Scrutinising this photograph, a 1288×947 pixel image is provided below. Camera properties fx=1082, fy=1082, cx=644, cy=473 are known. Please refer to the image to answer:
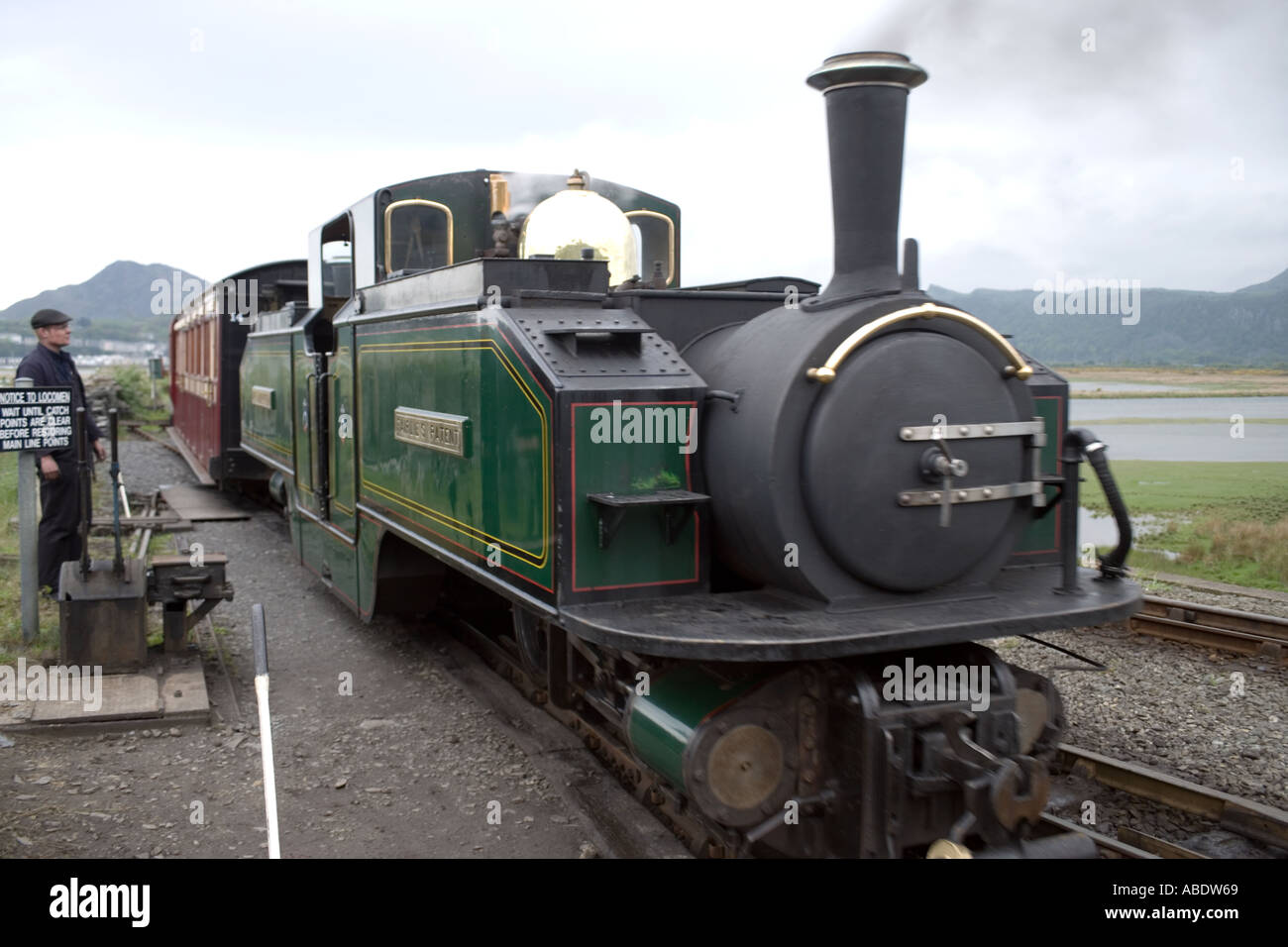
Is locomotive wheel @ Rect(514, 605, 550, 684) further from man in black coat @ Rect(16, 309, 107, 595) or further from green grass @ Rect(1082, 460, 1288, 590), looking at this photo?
green grass @ Rect(1082, 460, 1288, 590)

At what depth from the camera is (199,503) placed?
13.2 meters

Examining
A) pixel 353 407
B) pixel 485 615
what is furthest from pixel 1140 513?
pixel 353 407

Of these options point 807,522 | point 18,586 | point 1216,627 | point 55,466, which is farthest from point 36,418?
point 1216,627

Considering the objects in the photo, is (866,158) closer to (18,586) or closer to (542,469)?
(542,469)

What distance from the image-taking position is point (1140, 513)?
497 inches

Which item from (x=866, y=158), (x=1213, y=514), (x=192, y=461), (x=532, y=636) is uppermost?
(x=866, y=158)

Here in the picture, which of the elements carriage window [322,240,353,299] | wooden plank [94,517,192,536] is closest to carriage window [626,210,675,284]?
carriage window [322,240,353,299]

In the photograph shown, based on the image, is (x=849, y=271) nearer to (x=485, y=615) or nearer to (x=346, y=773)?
(x=346, y=773)

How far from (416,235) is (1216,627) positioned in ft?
18.6

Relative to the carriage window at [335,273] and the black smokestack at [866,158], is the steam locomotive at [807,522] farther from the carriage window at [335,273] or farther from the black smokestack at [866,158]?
the carriage window at [335,273]

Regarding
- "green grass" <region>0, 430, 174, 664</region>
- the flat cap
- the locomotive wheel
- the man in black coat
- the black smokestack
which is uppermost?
the black smokestack

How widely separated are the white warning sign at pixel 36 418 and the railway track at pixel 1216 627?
6995mm

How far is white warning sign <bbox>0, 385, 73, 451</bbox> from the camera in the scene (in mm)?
6551
